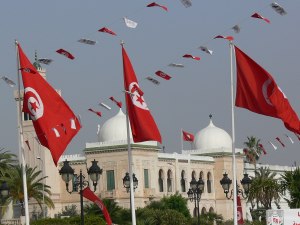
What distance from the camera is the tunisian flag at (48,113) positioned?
26.5 meters

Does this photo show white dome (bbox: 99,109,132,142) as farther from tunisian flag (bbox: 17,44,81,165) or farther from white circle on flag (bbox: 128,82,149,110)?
tunisian flag (bbox: 17,44,81,165)

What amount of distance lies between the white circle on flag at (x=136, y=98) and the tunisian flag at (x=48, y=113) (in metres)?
2.40

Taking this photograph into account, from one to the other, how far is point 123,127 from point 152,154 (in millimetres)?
3772

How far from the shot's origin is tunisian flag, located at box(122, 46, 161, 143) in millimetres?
28406

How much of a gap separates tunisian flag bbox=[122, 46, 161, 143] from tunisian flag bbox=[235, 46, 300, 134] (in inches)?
105

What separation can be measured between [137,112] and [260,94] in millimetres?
3388

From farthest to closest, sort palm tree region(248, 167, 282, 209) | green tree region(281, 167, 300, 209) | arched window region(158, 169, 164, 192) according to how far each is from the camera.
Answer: arched window region(158, 169, 164, 192), palm tree region(248, 167, 282, 209), green tree region(281, 167, 300, 209)

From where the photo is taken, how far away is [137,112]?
2867 centimetres

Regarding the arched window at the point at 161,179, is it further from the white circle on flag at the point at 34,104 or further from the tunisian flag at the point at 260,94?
the white circle on flag at the point at 34,104

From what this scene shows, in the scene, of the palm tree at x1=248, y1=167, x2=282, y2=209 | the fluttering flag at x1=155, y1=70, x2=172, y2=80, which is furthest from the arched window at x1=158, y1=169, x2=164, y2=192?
the fluttering flag at x1=155, y1=70, x2=172, y2=80

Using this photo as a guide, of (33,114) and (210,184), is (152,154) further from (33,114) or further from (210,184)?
(33,114)

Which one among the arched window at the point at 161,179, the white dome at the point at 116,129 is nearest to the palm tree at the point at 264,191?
the white dome at the point at 116,129

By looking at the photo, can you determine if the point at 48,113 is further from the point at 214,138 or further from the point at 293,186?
the point at 214,138

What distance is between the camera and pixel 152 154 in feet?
324
